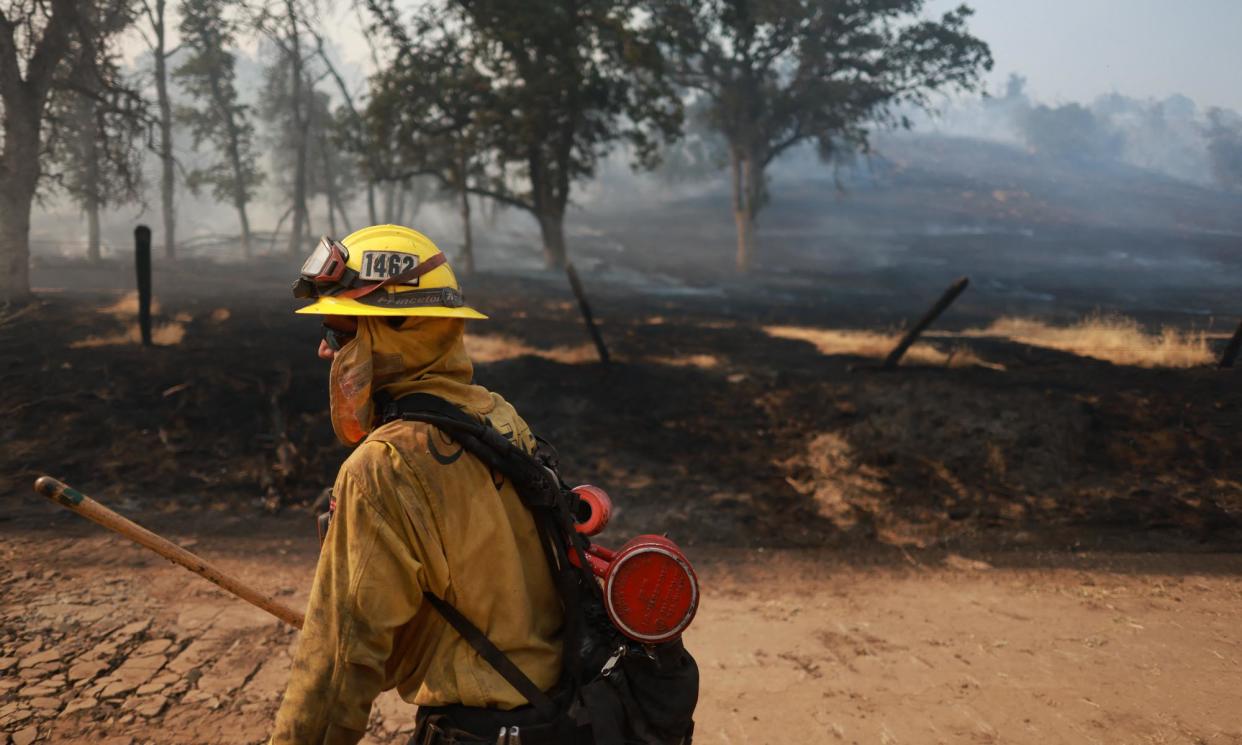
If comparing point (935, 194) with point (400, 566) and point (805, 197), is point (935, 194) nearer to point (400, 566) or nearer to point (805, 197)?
point (805, 197)

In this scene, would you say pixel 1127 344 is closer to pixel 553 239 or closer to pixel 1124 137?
pixel 553 239

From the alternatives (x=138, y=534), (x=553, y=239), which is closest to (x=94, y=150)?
(x=553, y=239)

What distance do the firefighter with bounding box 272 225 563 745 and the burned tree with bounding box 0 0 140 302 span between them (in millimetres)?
15489

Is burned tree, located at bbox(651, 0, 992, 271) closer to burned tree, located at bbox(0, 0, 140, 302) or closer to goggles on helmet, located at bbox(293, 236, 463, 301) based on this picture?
burned tree, located at bbox(0, 0, 140, 302)

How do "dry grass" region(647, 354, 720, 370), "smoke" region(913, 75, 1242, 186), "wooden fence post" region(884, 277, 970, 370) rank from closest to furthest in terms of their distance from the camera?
"wooden fence post" region(884, 277, 970, 370)
"dry grass" region(647, 354, 720, 370)
"smoke" region(913, 75, 1242, 186)

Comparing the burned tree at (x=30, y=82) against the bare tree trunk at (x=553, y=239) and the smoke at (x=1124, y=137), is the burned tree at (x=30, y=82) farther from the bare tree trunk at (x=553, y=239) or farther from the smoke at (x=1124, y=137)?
the smoke at (x=1124, y=137)

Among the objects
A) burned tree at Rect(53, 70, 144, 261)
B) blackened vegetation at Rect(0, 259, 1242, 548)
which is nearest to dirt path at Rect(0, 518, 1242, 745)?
blackened vegetation at Rect(0, 259, 1242, 548)

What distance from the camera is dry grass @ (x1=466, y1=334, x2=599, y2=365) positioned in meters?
12.6

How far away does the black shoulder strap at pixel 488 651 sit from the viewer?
193 cm

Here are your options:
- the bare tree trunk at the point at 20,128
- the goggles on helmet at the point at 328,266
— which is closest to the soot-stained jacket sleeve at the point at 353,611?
the goggles on helmet at the point at 328,266

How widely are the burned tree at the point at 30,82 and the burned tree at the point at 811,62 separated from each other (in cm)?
1978

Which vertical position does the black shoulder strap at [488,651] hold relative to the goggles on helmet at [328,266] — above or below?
below

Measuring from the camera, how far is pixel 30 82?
1452cm

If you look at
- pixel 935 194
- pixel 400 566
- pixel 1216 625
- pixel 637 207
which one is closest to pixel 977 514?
pixel 1216 625
